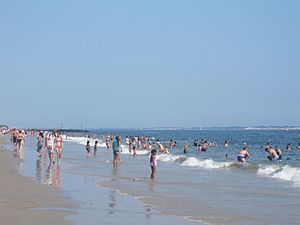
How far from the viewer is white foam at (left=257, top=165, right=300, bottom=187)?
2195cm

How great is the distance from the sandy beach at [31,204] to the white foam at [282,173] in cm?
1014

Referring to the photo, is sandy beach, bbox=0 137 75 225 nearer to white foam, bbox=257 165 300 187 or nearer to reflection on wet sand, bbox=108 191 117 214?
reflection on wet sand, bbox=108 191 117 214

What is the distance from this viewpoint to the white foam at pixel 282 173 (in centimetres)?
2195

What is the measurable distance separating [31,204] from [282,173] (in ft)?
51.0

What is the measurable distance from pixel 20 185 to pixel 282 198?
23.5 feet

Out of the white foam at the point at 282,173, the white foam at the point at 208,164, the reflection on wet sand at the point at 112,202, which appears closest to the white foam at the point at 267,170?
the white foam at the point at 282,173

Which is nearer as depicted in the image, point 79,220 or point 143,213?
point 79,220

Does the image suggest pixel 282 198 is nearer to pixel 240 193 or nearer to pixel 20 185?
pixel 240 193

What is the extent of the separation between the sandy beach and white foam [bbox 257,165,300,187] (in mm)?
10145

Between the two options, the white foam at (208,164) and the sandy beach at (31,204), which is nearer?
the sandy beach at (31,204)

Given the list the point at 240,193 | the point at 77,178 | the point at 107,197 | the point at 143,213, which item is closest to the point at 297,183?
the point at 240,193

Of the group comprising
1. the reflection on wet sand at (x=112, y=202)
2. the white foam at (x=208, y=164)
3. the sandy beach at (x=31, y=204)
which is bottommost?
the white foam at (x=208, y=164)

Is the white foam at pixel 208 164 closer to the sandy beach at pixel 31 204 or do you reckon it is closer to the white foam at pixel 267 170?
the white foam at pixel 267 170

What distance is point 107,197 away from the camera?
13203 mm
